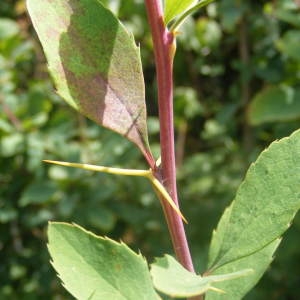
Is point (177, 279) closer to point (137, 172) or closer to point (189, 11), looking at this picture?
point (137, 172)

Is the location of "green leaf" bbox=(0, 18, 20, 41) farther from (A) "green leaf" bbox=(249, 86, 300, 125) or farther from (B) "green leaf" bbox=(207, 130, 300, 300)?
(B) "green leaf" bbox=(207, 130, 300, 300)

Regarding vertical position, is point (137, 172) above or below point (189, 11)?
below

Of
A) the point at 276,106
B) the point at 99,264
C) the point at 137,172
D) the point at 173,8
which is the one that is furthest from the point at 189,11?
the point at 276,106

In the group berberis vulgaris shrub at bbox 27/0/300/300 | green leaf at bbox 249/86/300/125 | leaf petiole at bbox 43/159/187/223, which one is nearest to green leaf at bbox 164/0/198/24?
berberis vulgaris shrub at bbox 27/0/300/300

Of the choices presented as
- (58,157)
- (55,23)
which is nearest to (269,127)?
(58,157)

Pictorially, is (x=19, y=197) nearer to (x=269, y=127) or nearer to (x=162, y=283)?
(x=269, y=127)

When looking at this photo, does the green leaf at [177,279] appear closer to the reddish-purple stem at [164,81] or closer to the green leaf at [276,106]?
the reddish-purple stem at [164,81]

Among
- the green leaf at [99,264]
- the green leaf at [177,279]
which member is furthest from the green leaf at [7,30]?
the green leaf at [177,279]
